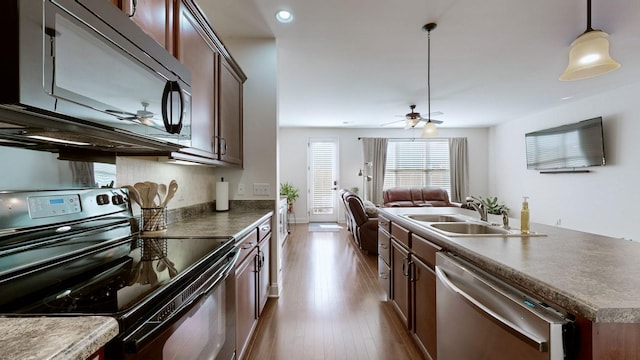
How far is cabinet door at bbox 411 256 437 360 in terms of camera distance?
5.21 ft

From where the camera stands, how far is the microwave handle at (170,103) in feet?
3.89

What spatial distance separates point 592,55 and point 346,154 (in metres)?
6.08

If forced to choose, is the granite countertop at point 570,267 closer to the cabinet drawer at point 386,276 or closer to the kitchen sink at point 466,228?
the kitchen sink at point 466,228

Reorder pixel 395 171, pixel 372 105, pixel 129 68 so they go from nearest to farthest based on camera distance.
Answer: pixel 129 68
pixel 372 105
pixel 395 171

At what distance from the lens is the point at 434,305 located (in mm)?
1553

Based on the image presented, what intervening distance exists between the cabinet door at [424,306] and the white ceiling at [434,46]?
6.67 ft

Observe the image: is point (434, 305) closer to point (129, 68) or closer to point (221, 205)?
point (129, 68)

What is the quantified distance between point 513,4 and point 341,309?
2.95m

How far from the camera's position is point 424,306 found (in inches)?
67.6

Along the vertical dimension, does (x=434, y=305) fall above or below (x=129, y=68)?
below

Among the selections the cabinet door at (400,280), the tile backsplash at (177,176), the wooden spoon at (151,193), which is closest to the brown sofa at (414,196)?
the cabinet door at (400,280)

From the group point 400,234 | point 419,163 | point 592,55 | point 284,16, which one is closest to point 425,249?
point 400,234

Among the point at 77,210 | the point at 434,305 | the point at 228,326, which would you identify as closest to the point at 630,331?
the point at 434,305

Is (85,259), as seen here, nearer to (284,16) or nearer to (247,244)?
(247,244)
